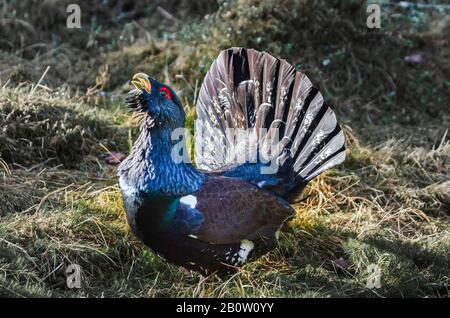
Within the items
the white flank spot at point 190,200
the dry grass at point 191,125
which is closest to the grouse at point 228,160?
the white flank spot at point 190,200

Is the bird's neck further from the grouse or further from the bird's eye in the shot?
the bird's eye

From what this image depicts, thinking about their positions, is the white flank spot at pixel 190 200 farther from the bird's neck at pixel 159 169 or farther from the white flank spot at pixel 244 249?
the white flank spot at pixel 244 249

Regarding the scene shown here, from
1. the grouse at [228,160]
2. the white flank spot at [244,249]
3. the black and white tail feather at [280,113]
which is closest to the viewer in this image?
the grouse at [228,160]

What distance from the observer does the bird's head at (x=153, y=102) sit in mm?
4473

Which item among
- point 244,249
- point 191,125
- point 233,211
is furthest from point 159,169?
point 191,125

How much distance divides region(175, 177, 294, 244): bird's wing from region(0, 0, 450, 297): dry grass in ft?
0.88

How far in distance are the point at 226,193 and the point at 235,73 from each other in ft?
2.99

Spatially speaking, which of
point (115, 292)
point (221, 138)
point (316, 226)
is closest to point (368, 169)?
point (316, 226)

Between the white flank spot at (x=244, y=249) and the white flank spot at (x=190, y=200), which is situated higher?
the white flank spot at (x=190, y=200)

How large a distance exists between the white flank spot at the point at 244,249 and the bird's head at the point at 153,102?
783mm

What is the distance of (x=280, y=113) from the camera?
5078 millimetres

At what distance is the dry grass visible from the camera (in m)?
4.73

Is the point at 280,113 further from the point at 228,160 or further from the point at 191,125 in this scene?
the point at 191,125

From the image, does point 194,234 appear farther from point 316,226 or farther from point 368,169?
point 368,169
